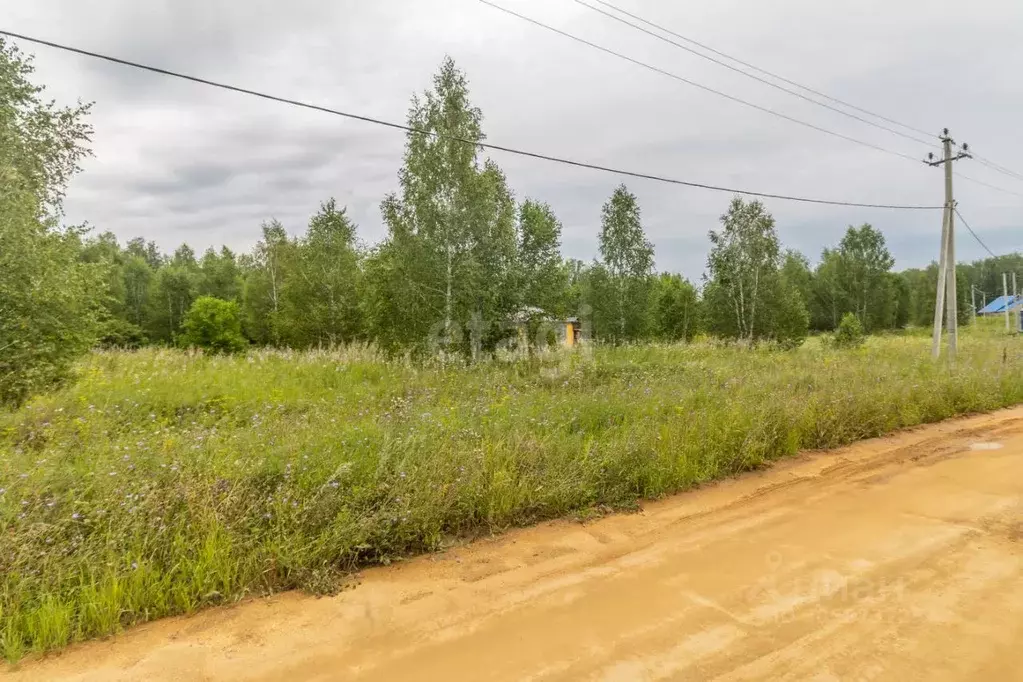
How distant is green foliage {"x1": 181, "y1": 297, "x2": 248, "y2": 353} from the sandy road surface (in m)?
35.2

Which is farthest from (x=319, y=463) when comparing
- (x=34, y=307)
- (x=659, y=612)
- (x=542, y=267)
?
(x=542, y=267)

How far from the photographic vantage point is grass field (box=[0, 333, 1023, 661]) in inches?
119

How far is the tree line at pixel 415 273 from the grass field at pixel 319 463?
153 cm

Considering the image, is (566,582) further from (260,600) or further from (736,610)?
(260,600)

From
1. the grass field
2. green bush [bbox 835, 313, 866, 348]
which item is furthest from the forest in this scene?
green bush [bbox 835, 313, 866, 348]

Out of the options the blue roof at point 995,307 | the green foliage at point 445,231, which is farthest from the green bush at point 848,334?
the blue roof at point 995,307

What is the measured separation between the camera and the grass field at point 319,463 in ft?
9.91

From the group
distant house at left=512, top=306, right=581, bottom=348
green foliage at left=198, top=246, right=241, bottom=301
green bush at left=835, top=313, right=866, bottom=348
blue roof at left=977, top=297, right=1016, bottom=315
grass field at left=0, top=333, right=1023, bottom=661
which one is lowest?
grass field at left=0, top=333, right=1023, bottom=661

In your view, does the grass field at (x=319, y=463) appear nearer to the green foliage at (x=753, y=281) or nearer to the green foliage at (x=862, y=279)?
the green foliage at (x=753, y=281)

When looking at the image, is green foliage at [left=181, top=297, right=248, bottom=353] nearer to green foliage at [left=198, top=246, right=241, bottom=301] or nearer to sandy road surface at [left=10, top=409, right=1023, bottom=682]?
green foliage at [left=198, top=246, right=241, bottom=301]

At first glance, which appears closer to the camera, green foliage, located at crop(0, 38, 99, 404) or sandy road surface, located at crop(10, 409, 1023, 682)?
sandy road surface, located at crop(10, 409, 1023, 682)

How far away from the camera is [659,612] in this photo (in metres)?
3.02

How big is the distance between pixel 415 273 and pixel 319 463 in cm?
900

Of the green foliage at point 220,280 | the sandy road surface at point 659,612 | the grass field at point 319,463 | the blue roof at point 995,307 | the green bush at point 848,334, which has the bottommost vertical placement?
the sandy road surface at point 659,612
